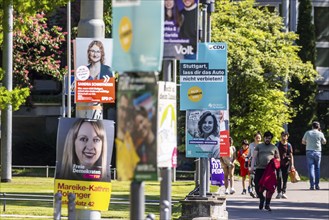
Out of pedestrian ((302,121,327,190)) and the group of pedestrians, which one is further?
pedestrian ((302,121,327,190))

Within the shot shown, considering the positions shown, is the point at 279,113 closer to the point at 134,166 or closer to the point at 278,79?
the point at 278,79

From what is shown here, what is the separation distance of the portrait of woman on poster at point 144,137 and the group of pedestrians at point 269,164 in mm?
16970

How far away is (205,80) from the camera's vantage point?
2100cm

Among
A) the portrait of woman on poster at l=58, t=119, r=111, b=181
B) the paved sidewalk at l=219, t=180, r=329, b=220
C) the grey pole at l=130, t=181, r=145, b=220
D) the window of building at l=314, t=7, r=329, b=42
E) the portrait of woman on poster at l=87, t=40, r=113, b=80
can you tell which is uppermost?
the window of building at l=314, t=7, r=329, b=42

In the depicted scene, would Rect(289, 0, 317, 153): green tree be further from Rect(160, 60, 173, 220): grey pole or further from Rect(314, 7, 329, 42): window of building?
Rect(160, 60, 173, 220): grey pole

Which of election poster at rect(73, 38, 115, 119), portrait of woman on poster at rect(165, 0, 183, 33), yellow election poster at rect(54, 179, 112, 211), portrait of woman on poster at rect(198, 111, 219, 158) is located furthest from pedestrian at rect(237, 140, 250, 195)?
portrait of woman on poster at rect(165, 0, 183, 33)

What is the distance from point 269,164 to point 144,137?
17.5 m

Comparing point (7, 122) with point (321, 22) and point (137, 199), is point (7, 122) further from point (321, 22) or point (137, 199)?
point (137, 199)

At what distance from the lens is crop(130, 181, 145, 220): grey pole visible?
9.62m

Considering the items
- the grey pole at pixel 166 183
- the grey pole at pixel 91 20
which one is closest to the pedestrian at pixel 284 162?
the grey pole at pixel 91 20

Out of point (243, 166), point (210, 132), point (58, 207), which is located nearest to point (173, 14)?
point (58, 207)

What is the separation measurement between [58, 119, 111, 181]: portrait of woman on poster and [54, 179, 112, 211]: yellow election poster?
0.09 metres

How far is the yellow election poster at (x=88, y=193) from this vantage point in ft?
54.3

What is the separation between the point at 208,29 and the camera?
2528 centimetres
